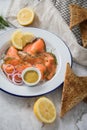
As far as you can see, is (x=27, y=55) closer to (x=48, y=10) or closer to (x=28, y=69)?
(x=28, y=69)

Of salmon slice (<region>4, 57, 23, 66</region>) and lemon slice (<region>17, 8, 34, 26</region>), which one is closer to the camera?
salmon slice (<region>4, 57, 23, 66</region>)

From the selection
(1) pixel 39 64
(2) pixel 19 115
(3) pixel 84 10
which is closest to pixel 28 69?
(1) pixel 39 64

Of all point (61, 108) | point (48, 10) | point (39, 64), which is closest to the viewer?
point (61, 108)

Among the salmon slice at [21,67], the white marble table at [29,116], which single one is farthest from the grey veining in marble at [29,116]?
the salmon slice at [21,67]

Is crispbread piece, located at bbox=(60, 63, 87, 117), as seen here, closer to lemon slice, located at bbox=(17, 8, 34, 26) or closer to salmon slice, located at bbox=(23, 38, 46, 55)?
salmon slice, located at bbox=(23, 38, 46, 55)

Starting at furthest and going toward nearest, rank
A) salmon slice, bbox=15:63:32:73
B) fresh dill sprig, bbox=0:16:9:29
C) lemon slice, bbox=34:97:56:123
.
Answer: fresh dill sprig, bbox=0:16:9:29 → salmon slice, bbox=15:63:32:73 → lemon slice, bbox=34:97:56:123

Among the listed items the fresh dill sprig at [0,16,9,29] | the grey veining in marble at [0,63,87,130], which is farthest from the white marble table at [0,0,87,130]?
the fresh dill sprig at [0,16,9,29]
